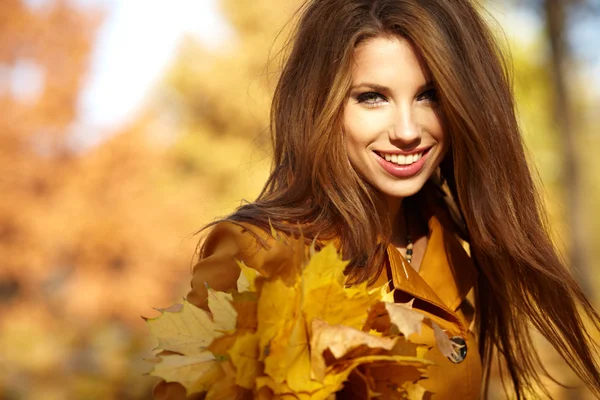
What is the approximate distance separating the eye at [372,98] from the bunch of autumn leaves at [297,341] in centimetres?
84

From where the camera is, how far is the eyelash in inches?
102

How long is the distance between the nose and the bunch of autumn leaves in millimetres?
742

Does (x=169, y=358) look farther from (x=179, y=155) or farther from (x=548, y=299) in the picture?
(x=179, y=155)

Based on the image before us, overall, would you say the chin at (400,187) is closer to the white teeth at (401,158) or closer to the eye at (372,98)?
the white teeth at (401,158)

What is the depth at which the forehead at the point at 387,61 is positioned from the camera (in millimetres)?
2582

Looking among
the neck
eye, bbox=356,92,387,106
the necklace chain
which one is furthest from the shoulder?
the necklace chain

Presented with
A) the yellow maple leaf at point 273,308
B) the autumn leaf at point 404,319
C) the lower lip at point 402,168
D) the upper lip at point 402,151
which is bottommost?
the autumn leaf at point 404,319

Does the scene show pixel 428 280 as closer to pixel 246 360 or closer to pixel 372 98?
pixel 372 98

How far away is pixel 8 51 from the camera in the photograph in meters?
10.2

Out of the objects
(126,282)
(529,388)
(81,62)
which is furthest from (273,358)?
(81,62)

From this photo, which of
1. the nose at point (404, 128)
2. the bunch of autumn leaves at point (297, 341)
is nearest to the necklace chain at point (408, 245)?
the nose at point (404, 128)

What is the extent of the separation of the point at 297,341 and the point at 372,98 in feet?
3.51

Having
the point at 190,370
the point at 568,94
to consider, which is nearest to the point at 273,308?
the point at 190,370

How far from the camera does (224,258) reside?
90.4 inches
